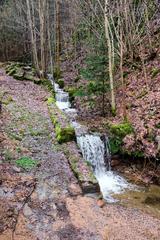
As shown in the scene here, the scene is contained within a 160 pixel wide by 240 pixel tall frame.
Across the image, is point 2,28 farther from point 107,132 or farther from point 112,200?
point 112,200

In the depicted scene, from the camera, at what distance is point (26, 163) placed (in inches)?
361

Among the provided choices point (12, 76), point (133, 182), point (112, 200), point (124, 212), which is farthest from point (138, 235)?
point (12, 76)

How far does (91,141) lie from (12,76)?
505 inches

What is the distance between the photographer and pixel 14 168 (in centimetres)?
876

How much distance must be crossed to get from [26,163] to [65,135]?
2.22 m

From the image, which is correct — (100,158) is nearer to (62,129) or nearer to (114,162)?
(114,162)

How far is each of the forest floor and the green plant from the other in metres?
0.13

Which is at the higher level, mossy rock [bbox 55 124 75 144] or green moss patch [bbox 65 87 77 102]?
mossy rock [bbox 55 124 75 144]

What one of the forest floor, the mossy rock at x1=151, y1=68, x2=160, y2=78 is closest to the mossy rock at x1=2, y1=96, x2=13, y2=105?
the forest floor

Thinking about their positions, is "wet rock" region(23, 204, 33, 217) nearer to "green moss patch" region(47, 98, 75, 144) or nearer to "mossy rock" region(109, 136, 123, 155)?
"green moss patch" region(47, 98, 75, 144)

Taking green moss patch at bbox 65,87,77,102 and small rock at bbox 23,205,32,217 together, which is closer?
small rock at bbox 23,205,32,217

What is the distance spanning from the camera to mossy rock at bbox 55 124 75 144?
10.9 metres

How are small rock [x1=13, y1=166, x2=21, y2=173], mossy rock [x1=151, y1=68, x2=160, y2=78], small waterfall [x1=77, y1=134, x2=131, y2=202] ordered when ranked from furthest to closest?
mossy rock [x1=151, y1=68, x2=160, y2=78] < small waterfall [x1=77, y1=134, x2=131, y2=202] < small rock [x1=13, y1=166, x2=21, y2=173]

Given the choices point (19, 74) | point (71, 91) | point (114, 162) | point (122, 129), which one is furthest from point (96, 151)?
point (19, 74)
